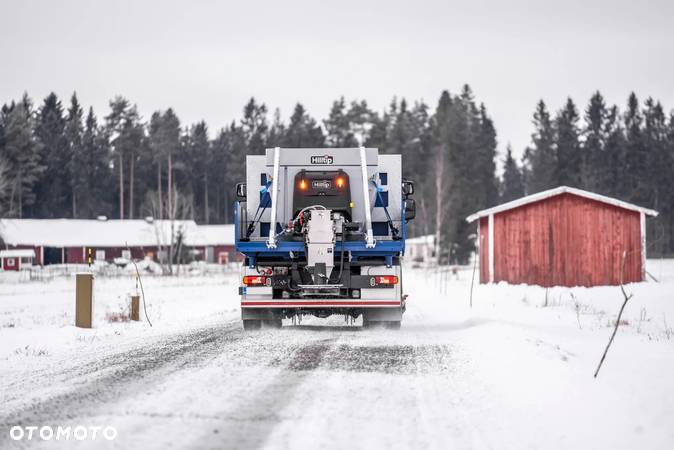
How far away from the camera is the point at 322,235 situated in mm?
11805

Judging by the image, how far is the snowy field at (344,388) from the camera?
5281 millimetres

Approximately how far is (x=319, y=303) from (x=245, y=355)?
3043 mm

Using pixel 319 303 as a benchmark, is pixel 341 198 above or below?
above

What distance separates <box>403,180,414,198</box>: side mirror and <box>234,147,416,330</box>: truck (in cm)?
2

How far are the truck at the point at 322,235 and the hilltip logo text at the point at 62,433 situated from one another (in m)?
6.77

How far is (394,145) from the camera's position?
3856 inches

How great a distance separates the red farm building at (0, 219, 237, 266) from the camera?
70.2m

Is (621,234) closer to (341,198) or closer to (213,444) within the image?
(341,198)

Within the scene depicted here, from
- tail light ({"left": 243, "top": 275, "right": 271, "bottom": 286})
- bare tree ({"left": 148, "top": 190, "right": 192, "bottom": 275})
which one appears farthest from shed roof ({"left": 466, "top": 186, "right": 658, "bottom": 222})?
bare tree ({"left": 148, "top": 190, "right": 192, "bottom": 275})

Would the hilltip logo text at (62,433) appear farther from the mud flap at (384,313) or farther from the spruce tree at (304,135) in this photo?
the spruce tree at (304,135)

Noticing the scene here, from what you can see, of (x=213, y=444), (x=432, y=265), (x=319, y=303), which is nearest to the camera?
(x=213, y=444)

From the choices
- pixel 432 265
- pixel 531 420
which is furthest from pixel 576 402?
pixel 432 265

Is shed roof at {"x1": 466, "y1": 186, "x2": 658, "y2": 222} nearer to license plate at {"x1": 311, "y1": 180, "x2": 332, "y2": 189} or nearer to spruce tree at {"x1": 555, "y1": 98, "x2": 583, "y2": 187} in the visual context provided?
license plate at {"x1": 311, "y1": 180, "x2": 332, "y2": 189}

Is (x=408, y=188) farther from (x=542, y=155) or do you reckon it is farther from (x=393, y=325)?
(x=542, y=155)
